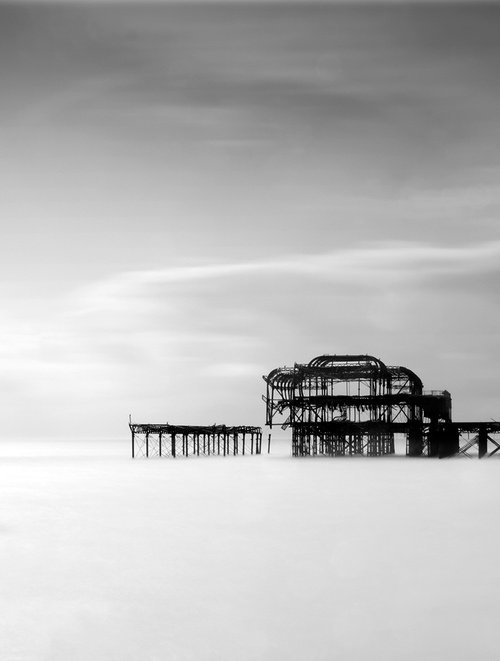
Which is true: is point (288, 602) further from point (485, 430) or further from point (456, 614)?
point (485, 430)

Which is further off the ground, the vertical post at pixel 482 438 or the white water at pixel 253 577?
the vertical post at pixel 482 438

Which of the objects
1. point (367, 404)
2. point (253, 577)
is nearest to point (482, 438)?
point (367, 404)

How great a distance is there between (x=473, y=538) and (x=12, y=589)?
16.6 meters

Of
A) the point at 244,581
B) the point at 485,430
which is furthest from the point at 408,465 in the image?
the point at 244,581

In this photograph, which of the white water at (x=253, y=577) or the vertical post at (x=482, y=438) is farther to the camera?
the vertical post at (x=482, y=438)

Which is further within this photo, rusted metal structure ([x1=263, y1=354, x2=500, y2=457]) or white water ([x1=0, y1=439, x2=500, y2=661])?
rusted metal structure ([x1=263, y1=354, x2=500, y2=457])

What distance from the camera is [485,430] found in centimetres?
7862

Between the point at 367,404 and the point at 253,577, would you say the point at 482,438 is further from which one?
the point at 253,577

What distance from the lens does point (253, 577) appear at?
2575cm

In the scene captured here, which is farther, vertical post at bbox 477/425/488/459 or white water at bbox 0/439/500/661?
vertical post at bbox 477/425/488/459

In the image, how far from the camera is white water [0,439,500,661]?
62.2ft

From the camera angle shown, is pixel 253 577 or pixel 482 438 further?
pixel 482 438

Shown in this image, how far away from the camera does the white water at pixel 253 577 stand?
19.0m

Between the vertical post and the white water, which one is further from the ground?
the vertical post
